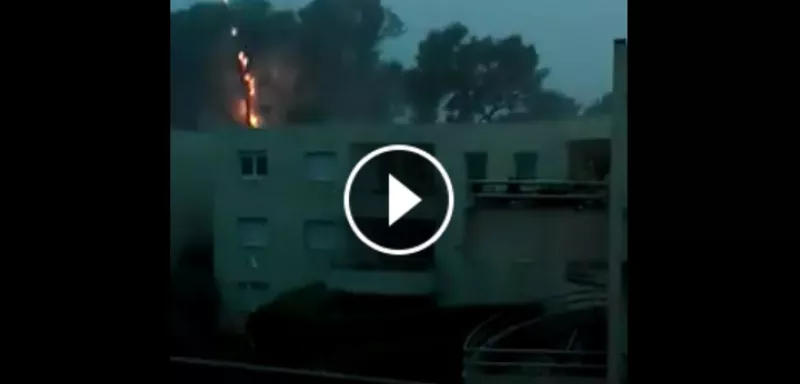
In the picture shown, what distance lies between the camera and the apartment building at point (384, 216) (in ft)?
6.28

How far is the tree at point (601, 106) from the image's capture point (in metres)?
1.90

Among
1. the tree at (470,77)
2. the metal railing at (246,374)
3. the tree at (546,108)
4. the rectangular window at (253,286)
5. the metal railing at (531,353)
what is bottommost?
the metal railing at (246,374)

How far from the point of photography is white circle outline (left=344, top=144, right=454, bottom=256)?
1933 millimetres

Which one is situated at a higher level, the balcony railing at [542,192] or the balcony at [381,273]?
the balcony railing at [542,192]

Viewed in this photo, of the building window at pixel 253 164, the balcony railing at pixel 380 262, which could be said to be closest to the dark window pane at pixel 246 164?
the building window at pixel 253 164

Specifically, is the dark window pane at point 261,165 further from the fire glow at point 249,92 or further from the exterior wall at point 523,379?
the exterior wall at point 523,379

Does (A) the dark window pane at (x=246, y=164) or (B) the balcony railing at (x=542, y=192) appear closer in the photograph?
(B) the balcony railing at (x=542, y=192)

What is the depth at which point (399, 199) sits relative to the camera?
6.34ft

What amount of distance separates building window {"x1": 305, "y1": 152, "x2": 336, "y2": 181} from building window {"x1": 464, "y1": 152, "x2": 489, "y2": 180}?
225 millimetres

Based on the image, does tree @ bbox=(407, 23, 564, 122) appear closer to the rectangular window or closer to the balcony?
the balcony

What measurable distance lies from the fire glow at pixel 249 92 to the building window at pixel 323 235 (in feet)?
0.70

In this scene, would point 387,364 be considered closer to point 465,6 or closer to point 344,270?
point 344,270

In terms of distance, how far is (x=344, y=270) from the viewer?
6.52ft
